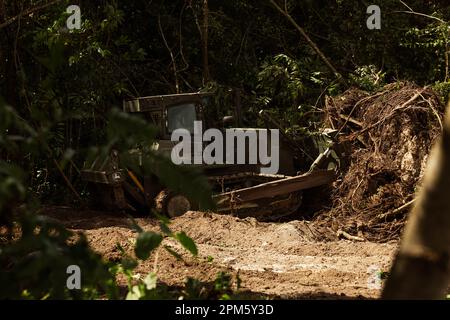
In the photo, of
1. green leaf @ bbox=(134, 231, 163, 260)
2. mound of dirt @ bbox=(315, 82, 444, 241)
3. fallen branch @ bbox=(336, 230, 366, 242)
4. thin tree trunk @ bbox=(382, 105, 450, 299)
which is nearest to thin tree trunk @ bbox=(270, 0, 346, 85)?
mound of dirt @ bbox=(315, 82, 444, 241)

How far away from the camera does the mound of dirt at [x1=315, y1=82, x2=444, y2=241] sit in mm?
10625

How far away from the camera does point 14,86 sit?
41.8ft

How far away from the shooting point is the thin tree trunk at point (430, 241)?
8.54 feet

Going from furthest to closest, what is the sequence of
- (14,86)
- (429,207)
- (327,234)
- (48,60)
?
1. (14,86)
2. (327,234)
3. (48,60)
4. (429,207)

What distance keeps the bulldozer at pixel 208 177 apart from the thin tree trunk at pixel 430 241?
8.43 meters

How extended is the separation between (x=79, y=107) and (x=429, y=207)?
1115cm

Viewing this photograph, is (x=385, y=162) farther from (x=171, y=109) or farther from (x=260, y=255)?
(x=171, y=109)

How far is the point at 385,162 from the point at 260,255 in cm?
313

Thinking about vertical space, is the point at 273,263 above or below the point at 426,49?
below

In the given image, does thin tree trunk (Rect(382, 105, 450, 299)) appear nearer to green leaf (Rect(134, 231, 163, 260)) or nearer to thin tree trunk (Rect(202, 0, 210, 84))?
green leaf (Rect(134, 231, 163, 260))

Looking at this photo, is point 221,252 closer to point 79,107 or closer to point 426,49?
point 79,107

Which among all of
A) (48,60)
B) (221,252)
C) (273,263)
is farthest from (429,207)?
(221,252)

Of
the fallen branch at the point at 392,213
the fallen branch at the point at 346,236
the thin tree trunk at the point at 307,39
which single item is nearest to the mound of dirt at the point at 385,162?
the fallen branch at the point at 392,213

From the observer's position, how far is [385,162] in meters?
11.1
